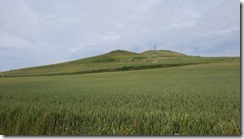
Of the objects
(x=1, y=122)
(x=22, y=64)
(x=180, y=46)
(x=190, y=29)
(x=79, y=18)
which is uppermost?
(x=79, y=18)

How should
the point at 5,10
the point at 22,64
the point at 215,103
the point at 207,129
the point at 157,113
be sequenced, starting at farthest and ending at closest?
the point at 22,64
the point at 5,10
the point at 215,103
the point at 157,113
the point at 207,129

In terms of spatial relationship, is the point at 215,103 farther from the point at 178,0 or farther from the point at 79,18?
the point at 79,18

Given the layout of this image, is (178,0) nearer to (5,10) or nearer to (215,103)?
A: (215,103)

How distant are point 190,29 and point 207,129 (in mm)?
1872

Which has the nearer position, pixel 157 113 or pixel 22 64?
pixel 157 113

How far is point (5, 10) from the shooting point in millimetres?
3682

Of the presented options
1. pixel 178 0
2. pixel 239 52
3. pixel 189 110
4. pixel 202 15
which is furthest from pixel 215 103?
pixel 178 0

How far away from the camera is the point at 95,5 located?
12.1 feet

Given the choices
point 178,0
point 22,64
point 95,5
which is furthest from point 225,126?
point 22,64

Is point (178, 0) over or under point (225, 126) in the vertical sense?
over

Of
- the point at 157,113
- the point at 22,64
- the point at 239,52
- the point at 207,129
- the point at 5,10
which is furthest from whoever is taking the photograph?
the point at 22,64

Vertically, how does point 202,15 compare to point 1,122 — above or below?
above

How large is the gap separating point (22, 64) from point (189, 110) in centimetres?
340

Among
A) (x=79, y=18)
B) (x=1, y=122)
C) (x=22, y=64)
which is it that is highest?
(x=79, y=18)
